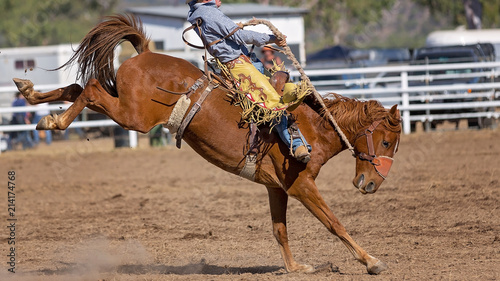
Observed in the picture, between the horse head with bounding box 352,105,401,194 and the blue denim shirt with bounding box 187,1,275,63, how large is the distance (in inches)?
44.2

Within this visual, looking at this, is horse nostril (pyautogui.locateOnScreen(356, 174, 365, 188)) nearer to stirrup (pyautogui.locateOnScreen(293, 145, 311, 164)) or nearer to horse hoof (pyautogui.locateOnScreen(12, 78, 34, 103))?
stirrup (pyautogui.locateOnScreen(293, 145, 311, 164))

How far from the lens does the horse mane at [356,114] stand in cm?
559

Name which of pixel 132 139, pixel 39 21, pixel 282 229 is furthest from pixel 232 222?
pixel 39 21

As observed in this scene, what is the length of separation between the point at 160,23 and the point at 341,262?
20115 mm

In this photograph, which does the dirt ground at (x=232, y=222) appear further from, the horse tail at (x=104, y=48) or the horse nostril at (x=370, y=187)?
the horse tail at (x=104, y=48)

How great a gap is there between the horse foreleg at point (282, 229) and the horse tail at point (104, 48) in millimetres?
1657

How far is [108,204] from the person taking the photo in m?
9.16

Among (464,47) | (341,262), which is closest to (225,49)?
(341,262)

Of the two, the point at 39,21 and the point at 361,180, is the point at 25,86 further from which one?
the point at 39,21

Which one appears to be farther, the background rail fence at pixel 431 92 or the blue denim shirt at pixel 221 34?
the background rail fence at pixel 431 92

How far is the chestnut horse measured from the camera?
546 cm

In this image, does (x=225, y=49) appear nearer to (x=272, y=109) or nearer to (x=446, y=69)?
(x=272, y=109)

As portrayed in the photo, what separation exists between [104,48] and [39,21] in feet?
183

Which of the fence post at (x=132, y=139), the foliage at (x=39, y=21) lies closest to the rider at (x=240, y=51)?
the fence post at (x=132, y=139)
